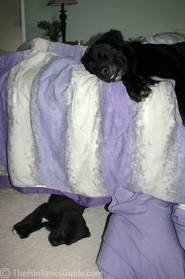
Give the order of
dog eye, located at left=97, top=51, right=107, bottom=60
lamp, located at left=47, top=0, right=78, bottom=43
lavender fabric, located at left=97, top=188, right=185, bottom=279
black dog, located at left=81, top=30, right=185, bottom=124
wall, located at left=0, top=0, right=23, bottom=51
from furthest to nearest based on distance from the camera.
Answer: wall, located at left=0, top=0, right=23, bottom=51, lamp, located at left=47, top=0, right=78, bottom=43, dog eye, located at left=97, top=51, right=107, bottom=60, black dog, located at left=81, top=30, right=185, bottom=124, lavender fabric, located at left=97, top=188, right=185, bottom=279

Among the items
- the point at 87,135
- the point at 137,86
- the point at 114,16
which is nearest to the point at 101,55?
the point at 137,86

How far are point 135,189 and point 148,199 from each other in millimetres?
90

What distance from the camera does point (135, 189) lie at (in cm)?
108

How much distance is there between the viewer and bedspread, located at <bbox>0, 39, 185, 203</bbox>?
98 centimetres

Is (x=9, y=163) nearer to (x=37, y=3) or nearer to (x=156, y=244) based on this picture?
(x=156, y=244)

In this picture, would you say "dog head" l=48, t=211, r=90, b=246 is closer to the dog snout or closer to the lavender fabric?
the lavender fabric

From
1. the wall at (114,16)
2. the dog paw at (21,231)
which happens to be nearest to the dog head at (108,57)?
the dog paw at (21,231)

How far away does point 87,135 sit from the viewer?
1037 mm

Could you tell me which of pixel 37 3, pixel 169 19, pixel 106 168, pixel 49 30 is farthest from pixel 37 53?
pixel 169 19

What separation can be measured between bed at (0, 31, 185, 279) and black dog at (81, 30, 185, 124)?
0.20 ft

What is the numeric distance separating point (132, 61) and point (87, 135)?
0.42m

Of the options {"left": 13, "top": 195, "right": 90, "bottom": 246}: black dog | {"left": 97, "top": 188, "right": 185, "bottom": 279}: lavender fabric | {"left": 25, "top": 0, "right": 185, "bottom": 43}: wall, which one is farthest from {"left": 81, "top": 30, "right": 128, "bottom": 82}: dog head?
{"left": 25, "top": 0, "right": 185, "bottom": 43}: wall

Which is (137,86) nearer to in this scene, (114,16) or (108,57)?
(108,57)

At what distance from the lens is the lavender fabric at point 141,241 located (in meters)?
0.96
